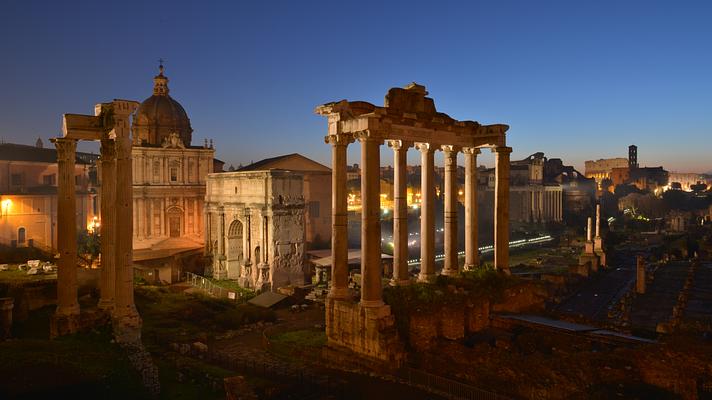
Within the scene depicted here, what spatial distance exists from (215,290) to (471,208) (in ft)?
69.7

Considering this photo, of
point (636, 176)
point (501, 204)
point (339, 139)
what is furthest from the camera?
point (636, 176)

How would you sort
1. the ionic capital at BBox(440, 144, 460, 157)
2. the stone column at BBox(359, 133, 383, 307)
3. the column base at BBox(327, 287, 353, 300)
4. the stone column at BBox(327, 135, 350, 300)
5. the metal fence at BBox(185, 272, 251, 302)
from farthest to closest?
the metal fence at BBox(185, 272, 251, 302)
the ionic capital at BBox(440, 144, 460, 157)
the column base at BBox(327, 287, 353, 300)
the stone column at BBox(327, 135, 350, 300)
the stone column at BBox(359, 133, 383, 307)

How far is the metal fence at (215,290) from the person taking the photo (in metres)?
34.3

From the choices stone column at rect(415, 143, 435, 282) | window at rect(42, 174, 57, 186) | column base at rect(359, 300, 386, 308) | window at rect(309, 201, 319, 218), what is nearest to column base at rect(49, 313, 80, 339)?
column base at rect(359, 300, 386, 308)

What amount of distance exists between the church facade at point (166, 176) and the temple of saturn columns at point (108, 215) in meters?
28.1

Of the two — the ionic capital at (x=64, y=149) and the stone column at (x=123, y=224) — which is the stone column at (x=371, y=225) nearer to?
the stone column at (x=123, y=224)

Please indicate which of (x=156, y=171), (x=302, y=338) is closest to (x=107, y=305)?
(x=302, y=338)

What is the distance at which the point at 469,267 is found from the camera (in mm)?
22250

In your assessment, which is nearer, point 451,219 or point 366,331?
point 366,331

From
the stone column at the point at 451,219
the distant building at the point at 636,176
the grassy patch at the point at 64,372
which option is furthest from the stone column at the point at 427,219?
the distant building at the point at 636,176

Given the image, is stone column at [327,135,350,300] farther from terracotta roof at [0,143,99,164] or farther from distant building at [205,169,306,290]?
terracotta roof at [0,143,99,164]

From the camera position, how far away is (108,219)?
62.3 ft

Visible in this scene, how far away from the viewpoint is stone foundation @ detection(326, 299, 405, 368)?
16.2 meters

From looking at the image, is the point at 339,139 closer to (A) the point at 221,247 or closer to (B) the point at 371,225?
(B) the point at 371,225
